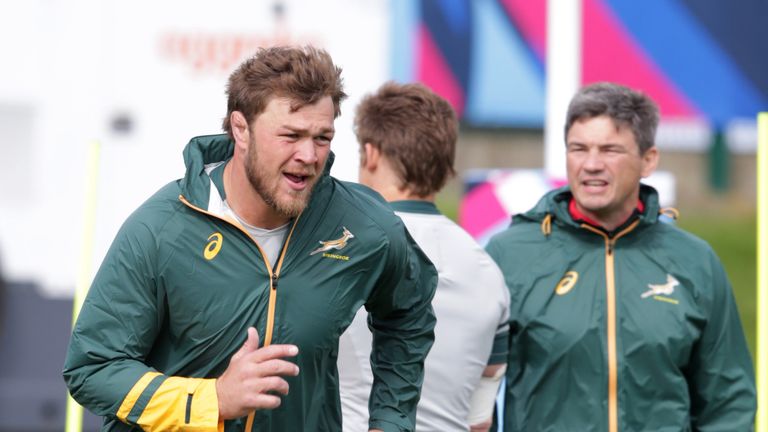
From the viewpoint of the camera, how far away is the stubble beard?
276 cm

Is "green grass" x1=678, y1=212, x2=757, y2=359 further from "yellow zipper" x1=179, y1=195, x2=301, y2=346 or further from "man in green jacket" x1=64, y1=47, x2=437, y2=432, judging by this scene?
"yellow zipper" x1=179, y1=195, x2=301, y2=346

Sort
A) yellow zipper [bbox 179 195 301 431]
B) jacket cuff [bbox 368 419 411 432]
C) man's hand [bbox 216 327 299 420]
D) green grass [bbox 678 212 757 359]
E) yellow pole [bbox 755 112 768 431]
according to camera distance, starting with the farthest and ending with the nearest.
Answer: green grass [bbox 678 212 757 359]
yellow pole [bbox 755 112 768 431]
jacket cuff [bbox 368 419 411 432]
yellow zipper [bbox 179 195 301 431]
man's hand [bbox 216 327 299 420]

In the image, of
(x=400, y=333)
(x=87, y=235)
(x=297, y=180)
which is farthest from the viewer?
(x=87, y=235)

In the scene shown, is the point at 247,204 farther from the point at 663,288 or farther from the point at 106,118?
the point at 106,118

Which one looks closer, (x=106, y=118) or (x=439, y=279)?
(x=439, y=279)

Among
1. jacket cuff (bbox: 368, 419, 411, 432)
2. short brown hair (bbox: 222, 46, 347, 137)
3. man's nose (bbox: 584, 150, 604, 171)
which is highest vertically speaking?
short brown hair (bbox: 222, 46, 347, 137)

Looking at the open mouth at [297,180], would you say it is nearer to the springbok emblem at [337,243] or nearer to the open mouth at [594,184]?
the springbok emblem at [337,243]

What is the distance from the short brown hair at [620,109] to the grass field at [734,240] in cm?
564

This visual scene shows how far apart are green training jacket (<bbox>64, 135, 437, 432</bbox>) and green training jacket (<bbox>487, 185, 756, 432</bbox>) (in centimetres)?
73

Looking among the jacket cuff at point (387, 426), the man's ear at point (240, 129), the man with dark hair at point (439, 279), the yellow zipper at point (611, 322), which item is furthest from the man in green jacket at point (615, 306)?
the man's ear at point (240, 129)

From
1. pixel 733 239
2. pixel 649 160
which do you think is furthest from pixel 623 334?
pixel 733 239

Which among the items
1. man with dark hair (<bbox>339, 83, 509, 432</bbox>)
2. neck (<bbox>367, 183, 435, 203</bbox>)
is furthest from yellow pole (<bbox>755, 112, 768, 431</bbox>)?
neck (<bbox>367, 183, 435, 203</bbox>)

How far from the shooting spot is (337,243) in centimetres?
291

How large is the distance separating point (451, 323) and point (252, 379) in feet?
3.33
